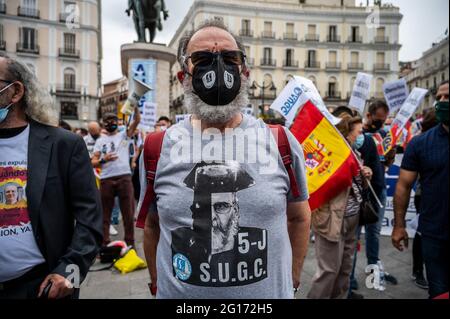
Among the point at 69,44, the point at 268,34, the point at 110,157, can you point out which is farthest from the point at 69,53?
the point at 268,34

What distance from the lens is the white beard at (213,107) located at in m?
1.27

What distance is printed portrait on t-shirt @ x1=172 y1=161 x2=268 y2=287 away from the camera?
3.82ft

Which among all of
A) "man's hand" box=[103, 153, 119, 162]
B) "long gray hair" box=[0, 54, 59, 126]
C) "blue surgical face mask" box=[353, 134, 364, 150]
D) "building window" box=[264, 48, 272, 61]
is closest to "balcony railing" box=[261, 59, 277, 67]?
"building window" box=[264, 48, 272, 61]

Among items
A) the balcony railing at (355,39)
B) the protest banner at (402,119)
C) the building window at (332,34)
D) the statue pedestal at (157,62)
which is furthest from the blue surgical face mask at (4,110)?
the building window at (332,34)

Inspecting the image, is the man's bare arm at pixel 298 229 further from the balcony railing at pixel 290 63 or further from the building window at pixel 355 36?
the balcony railing at pixel 290 63

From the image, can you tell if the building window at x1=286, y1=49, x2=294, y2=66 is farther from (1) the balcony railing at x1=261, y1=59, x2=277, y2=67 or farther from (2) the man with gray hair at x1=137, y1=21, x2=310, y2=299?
(2) the man with gray hair at x1=137, y1=21, x2=310, y2=299

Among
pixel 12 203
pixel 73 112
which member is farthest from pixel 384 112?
pixel 73 112

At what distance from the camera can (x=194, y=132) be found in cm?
128

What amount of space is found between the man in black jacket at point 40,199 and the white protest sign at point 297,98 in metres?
1.66

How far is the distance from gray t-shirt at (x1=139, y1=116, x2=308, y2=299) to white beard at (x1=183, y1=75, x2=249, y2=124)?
72 millimetres

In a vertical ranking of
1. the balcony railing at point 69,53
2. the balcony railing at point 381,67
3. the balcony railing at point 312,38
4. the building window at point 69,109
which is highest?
the balcony railing at point 312,38

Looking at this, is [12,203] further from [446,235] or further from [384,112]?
[384,112]

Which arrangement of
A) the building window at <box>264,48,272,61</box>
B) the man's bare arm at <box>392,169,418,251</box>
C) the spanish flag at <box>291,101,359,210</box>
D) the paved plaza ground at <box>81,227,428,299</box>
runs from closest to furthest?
Answer: the man's bare arm at <box>392,169,418,251</box> < the spanish flag at <box>291,101,359,210</box> < the paved plaza ground at <box>81,227,428,299</box> < the building window at <box>264,48,272,61</box>

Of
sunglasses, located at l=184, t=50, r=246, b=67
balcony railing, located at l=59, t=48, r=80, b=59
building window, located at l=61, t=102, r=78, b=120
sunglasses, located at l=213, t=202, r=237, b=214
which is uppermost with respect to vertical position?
balcony railing, located at l=59, t=48, r=80, b=59
